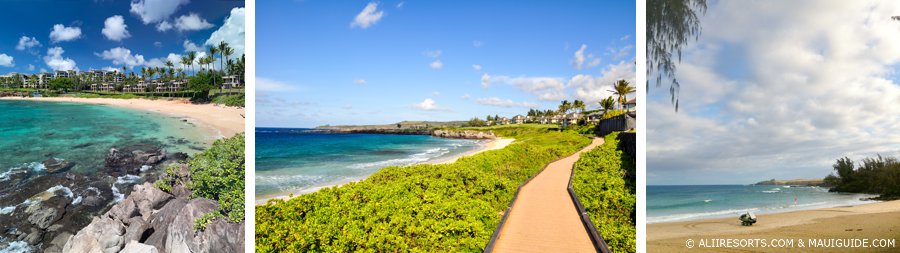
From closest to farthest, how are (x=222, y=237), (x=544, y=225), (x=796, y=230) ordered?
(x=222, y=237), (x=544, y=225), (x=796, y=230)

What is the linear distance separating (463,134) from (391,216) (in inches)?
423

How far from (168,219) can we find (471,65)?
20.3 ft

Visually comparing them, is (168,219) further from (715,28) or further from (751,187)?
(751,187)

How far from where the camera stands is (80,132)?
3.97 meters

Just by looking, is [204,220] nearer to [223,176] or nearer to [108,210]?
[223,176]

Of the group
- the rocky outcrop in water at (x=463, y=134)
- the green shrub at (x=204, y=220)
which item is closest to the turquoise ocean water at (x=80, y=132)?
the green shrub at (x=204, y=220)

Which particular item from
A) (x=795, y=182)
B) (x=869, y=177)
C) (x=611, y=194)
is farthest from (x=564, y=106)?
(x=611, y=194)

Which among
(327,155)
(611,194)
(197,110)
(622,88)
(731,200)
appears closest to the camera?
(197,110)

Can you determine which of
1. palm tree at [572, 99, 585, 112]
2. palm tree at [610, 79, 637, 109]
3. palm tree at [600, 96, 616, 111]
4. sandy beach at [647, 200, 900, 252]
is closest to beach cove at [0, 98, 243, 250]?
sandy beach at [647, 200, 900, 252]

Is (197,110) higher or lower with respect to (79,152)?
higher

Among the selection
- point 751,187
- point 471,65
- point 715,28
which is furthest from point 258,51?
point 751,187

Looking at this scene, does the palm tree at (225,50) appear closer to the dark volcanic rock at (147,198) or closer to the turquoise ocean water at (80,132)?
the turquoise ocean water at (80,132)

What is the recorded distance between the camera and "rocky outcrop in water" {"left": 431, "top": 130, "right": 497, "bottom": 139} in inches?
565

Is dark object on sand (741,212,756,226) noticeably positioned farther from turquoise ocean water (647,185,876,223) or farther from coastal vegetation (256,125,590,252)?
coastal vegetation (256,125,590,252)
